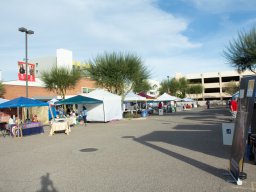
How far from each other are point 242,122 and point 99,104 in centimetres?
2096

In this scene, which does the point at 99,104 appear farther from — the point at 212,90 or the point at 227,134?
the point at 212,90

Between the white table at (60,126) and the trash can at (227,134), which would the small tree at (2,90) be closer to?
the white table at (60,126)

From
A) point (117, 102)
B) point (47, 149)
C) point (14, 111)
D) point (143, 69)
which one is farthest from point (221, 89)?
point (47, 149)

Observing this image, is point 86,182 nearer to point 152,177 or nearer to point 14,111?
point 152,177

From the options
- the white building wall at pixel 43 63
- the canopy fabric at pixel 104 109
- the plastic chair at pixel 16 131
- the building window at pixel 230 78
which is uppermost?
the white building wall at pixel 43 63

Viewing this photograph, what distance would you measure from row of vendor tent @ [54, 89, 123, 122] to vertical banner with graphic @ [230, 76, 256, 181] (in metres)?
19.7

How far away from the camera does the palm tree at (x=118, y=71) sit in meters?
32.0

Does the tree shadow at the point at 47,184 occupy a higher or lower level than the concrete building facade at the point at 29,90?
lower

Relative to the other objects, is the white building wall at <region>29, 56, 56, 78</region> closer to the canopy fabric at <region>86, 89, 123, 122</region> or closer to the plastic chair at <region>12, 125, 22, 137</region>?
the canopy fabric at <region>86, 89, 123, 122</region>

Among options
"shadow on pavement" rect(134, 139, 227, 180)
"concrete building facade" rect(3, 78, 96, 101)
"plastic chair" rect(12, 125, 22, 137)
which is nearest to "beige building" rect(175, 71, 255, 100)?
"concrete building facade" rect(3, 78, 96, 101)

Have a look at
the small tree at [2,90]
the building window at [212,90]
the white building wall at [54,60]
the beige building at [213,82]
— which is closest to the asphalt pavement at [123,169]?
the small tree at [2,90]

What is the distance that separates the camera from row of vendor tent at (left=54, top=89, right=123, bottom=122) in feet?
82.8

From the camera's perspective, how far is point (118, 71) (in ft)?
105

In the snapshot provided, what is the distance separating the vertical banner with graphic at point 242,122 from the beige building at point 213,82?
89.3m
